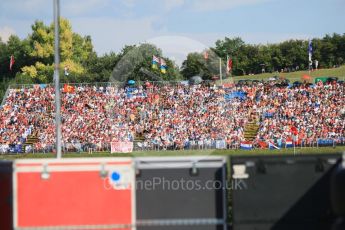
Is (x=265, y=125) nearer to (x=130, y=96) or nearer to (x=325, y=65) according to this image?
(x=130, y=96)

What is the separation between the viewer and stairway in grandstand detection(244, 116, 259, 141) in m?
39.1

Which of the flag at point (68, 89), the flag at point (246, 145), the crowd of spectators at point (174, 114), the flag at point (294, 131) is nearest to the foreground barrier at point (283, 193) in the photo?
the crowd of spectators at point (174, 114)

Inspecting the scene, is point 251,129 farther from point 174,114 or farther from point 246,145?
point 174,114

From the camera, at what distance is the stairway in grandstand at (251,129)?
3912 centimetres

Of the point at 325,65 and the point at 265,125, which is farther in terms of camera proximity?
the point at 325,65

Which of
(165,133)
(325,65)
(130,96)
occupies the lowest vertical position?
(165,133)

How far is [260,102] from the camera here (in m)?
43.2

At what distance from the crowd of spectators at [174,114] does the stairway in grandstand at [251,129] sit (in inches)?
11.8

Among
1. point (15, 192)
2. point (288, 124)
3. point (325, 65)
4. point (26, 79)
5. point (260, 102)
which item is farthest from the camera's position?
point (325, 65)

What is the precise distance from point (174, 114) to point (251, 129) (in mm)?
6222

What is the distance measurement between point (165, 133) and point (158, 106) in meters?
4.97

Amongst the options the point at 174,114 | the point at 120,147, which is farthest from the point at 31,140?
the point at 174,114

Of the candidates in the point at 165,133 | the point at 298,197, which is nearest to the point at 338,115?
the point at 165,133

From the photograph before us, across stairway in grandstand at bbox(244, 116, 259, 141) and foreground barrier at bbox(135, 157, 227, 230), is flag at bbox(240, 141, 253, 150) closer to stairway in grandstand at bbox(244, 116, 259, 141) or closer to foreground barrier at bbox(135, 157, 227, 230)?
stairway in grandstand at bbox(244, 116, 259, 141)
